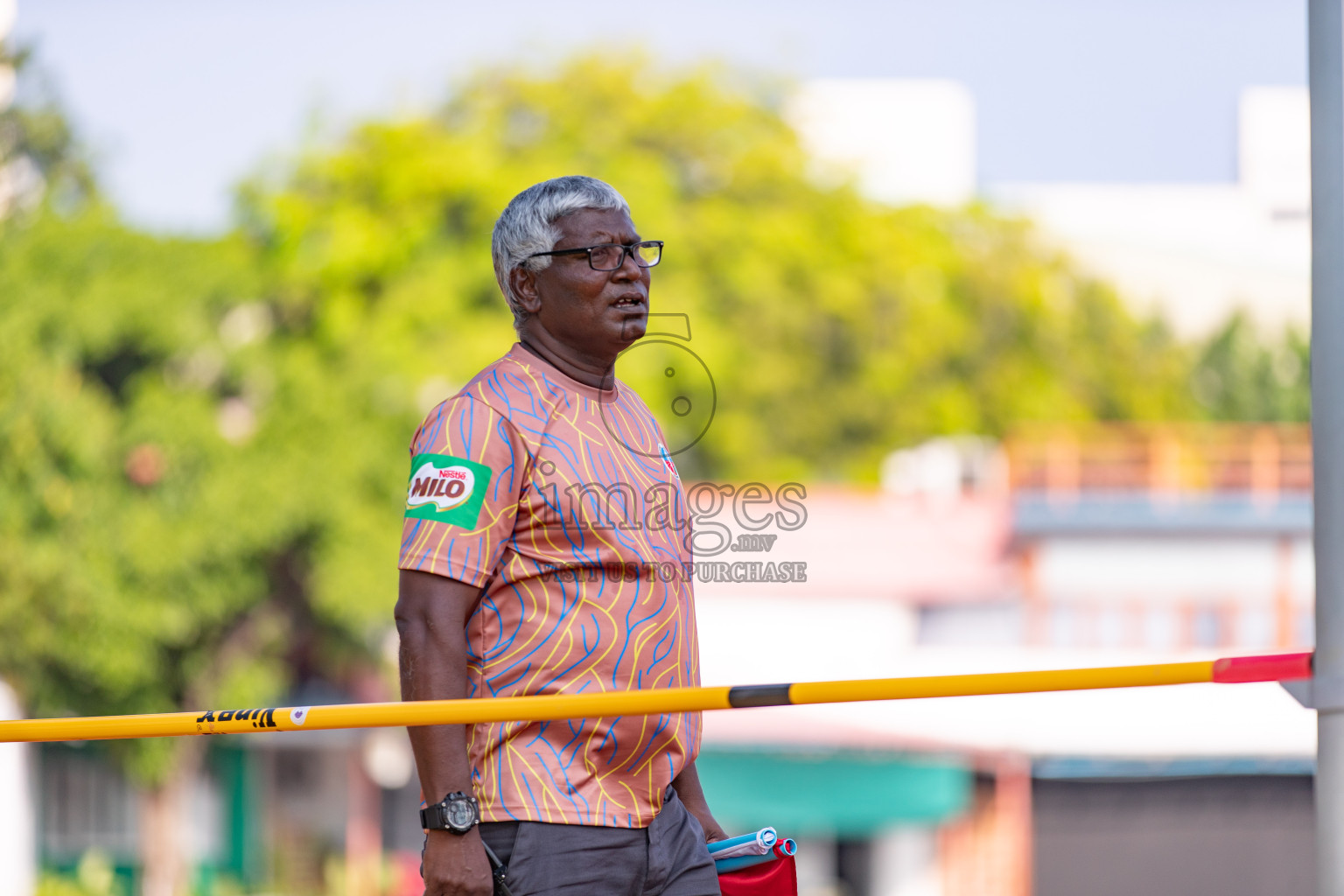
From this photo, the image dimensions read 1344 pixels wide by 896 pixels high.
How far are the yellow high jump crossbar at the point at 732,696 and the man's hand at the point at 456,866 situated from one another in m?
0.15

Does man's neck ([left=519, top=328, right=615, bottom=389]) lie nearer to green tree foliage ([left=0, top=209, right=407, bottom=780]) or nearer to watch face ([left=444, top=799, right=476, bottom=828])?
watch face ([left=444, top=799, right=476, bottom=828])

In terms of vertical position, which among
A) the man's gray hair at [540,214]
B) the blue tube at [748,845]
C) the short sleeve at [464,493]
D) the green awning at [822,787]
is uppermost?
the man's gray hair at [540,214]

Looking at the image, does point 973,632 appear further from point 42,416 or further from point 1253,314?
point 1253,314

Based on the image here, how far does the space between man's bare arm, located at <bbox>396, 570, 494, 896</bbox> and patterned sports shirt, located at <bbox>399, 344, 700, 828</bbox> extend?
1.3 inches

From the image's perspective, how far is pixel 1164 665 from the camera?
1.91m

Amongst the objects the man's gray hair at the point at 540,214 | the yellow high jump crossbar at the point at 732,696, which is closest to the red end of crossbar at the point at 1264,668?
the yellow high jump crossbar at the point at 732,696

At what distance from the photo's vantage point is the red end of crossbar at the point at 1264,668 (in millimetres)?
1929

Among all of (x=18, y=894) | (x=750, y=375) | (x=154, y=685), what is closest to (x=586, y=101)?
(x=750, y=375)

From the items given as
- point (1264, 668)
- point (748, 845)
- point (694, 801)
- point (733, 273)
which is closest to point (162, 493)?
point (733, 273)

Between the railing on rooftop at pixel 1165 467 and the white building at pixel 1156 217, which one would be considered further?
the white building at pixel 1156 217

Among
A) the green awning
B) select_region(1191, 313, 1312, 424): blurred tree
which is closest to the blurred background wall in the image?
the green awning

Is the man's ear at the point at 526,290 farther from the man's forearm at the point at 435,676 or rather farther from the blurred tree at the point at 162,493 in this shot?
the blurred tree at the point at 162,493

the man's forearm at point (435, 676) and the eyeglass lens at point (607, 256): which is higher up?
the eyeglass lens at point (607, 256)

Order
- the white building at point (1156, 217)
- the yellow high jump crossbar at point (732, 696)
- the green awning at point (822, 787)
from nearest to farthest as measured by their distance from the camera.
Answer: the yellow high jump crossbar at point (732, 696), the green awning at point (822, 787), the white building at point (1156, 217)
